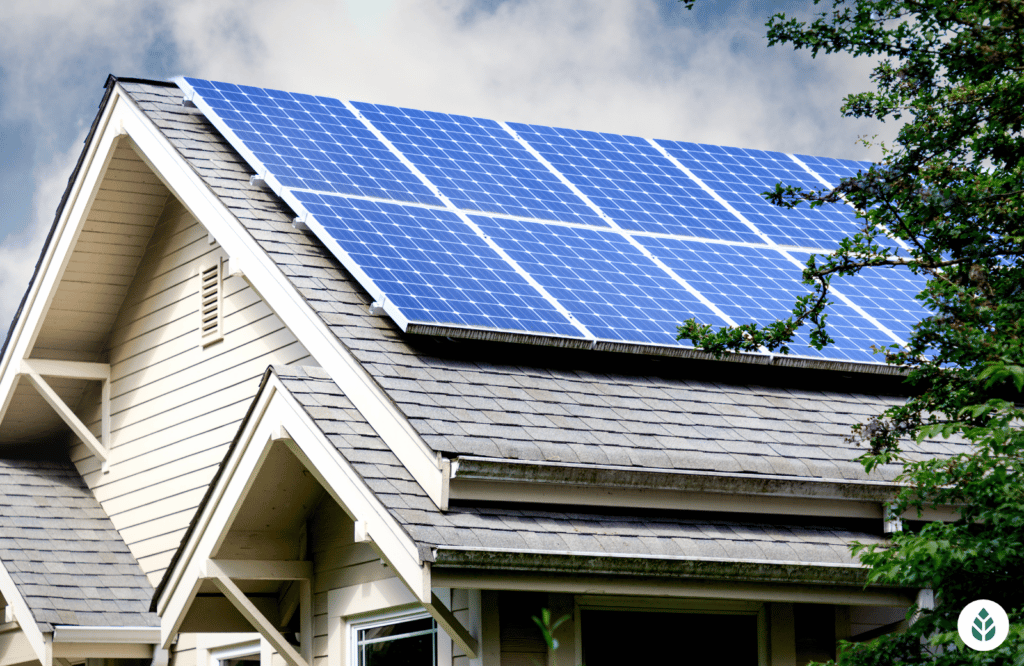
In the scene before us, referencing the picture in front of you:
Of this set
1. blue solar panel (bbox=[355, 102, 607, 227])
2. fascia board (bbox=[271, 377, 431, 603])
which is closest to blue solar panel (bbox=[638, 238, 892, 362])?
blue solar panel (bbox=[355, 102, 607, 227])

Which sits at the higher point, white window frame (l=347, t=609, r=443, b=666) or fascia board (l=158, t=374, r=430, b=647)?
fascia board (l=158, t=374, r=430, b=647)

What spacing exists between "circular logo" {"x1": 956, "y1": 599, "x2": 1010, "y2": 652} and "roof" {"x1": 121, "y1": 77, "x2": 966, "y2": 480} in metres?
2.72

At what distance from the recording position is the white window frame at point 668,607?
9000 mm

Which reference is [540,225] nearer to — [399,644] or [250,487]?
Result: [250,487]

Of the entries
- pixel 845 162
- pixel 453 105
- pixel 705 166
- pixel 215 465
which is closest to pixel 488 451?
pixel 215 465

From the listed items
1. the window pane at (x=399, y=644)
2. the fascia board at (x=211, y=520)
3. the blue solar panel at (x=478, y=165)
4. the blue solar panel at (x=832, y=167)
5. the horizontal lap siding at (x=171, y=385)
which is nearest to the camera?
the fascia board at (x=211, y=520)

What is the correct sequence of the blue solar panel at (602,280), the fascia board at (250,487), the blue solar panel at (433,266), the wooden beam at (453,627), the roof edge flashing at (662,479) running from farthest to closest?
the blue solar panel at (602,280) < the blue solar panel at (433,266) < the roof edge flashing at (662,479) < the wooden beam at (453,627) < the fascia board at (250,487)

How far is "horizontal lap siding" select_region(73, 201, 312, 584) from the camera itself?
12359 mm

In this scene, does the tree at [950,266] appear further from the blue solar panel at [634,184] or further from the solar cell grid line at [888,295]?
the blue solar panel at [634,184]

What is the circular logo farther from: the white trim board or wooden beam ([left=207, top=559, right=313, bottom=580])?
wooden beam ([left=207, top=559, right=313, bottom=580])

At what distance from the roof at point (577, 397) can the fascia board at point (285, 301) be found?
0.27 feet

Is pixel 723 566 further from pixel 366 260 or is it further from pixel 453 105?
pixel 453 105

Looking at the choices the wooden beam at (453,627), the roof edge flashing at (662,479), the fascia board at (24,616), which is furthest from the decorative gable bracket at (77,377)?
the roof edge flashing at (662,479)

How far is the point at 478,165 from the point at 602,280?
2.70 m
